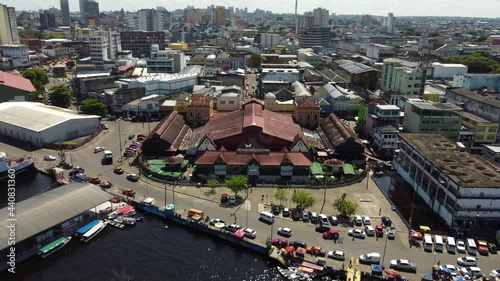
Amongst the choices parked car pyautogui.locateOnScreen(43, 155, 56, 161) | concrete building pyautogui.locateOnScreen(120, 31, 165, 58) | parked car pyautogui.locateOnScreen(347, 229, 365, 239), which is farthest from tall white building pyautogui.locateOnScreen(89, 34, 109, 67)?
parked car pyautogui.locateOnScreen(347, 229, 365, 239)

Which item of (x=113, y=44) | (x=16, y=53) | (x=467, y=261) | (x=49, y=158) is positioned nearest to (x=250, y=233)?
(x=467, y=261)

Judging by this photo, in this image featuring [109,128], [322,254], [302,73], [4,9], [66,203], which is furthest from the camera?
[4,9]

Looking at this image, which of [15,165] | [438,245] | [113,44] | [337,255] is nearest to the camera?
[337,255]

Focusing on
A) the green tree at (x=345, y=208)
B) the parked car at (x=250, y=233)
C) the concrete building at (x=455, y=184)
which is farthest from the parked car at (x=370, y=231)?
the parked car at (x=250, y=233)

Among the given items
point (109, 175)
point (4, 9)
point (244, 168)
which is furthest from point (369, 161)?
point (4, 9)

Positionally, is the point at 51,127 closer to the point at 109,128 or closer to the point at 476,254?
the point at 109,128

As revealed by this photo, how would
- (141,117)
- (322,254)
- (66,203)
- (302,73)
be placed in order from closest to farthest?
(322,254) → (66,203) → (141,117) → (302,73)

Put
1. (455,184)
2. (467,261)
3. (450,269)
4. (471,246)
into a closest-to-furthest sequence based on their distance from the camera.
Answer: (450,269), (467,261), (471,246), (455,184)

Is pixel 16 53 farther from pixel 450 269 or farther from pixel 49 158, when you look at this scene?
pixel 450 269

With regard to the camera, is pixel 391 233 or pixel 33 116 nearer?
pixel 391 233
